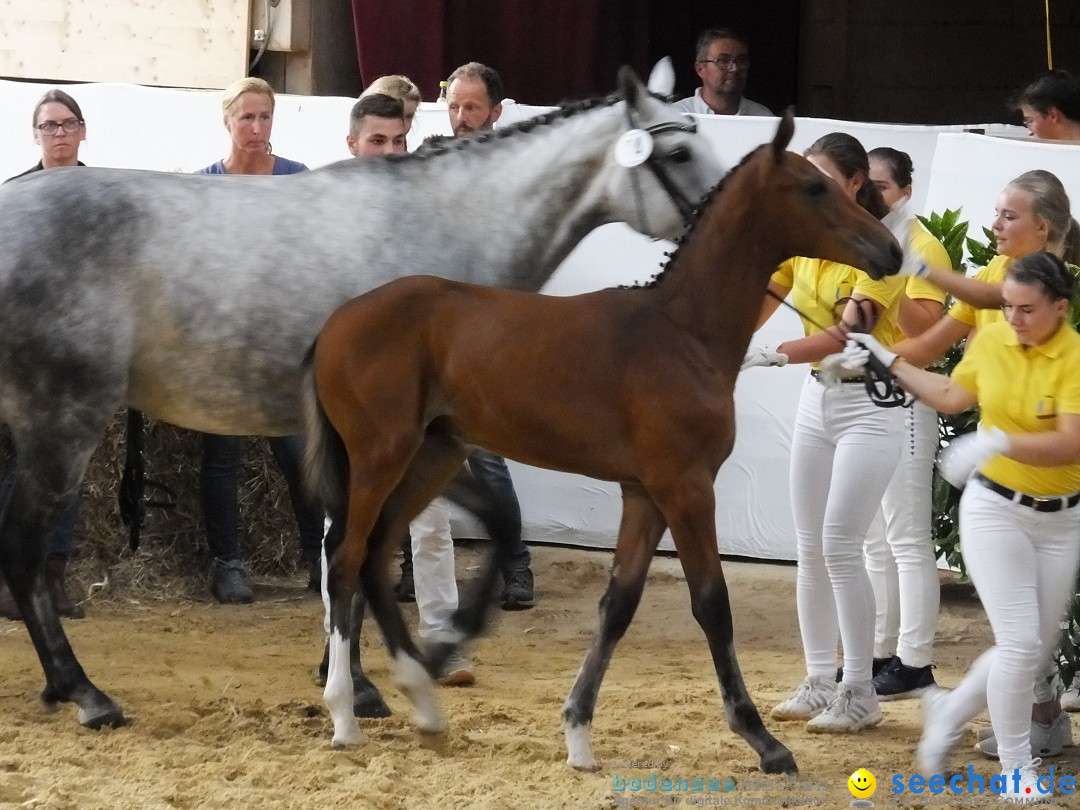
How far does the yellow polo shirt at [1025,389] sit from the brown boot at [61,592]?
4.03m

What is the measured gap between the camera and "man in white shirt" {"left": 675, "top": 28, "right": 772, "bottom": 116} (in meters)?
7.63

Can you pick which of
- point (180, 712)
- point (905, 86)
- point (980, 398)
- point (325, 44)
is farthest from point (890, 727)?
point (905, 86)

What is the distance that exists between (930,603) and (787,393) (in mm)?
2129

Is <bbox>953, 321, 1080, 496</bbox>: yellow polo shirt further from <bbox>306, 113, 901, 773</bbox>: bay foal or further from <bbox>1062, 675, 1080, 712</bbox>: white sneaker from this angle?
<bbox>1062, 675, 1080, 712</bbox>: white sneaker

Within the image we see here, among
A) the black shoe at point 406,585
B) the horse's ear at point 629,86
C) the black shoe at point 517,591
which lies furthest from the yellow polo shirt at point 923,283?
the black shoe at point 406,585

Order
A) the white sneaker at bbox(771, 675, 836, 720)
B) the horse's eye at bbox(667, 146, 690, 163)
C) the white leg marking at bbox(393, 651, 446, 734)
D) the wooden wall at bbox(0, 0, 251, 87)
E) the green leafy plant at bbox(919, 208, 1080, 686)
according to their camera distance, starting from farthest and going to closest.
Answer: the wooden wall at bbox(0, 0, 251, 87) → the green leafy plant at bbox(919, 208, 1080, 686) → the white sneaker at bbox(771, 675, 836, 720) → the horse's eye at bbox(667, 146, 690, 163) → the white leg marking at bbox(393, 651, 446, 734)

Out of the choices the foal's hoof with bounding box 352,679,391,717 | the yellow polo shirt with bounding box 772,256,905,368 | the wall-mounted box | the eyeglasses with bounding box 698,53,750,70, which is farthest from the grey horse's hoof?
the wall-mounted box

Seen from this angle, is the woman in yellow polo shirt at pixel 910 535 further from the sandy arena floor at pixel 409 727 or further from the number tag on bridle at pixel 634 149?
the number tag on bridle at pixel 634 149

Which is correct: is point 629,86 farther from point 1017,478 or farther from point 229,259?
point 1017,478

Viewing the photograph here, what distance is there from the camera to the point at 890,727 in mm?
4766

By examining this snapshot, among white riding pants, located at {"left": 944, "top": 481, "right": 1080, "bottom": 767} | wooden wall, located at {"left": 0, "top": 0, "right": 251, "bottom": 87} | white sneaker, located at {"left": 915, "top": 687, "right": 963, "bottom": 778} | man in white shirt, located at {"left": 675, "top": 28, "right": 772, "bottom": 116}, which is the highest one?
wooden wall, located at {"left": 0, "top": 0, "right": 251, "bottom": 87}

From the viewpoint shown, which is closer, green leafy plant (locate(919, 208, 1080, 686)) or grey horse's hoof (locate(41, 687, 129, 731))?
grey horse's hoof (locate(41, 687, 129, 731))

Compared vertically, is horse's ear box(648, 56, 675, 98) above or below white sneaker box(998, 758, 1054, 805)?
above

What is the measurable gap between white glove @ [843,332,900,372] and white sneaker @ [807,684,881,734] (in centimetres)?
123
